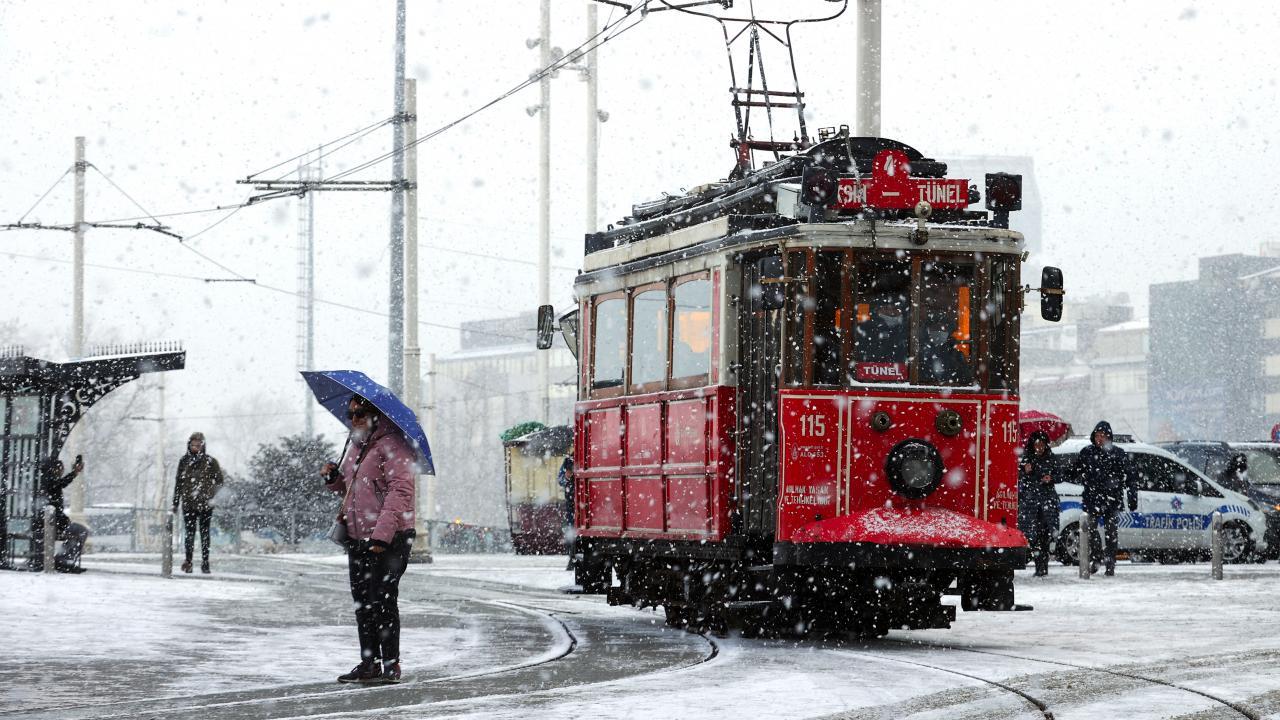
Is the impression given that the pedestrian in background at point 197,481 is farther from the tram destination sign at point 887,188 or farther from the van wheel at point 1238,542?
the van wheel at point 1238,542

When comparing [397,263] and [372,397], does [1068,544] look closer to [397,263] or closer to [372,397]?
[397,263]

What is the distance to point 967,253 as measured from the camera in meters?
13.9

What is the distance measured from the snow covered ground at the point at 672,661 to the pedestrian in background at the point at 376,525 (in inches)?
14.6

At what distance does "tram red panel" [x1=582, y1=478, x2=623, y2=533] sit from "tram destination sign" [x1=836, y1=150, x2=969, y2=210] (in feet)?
11.8

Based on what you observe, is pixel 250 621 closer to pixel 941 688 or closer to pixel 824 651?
pixel 824 651

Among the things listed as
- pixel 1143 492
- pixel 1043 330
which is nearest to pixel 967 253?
pixel 1143 492

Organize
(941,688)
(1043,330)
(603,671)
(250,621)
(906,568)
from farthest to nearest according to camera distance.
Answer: (1043,330)
(250,621)
(906,568)
(603,671)
(941,688)

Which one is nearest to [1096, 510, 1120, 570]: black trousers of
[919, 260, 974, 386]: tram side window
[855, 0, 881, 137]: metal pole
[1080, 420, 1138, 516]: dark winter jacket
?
[1080, 420, 1138, 516]: dark winter jacket

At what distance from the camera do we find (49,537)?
77.7 ft

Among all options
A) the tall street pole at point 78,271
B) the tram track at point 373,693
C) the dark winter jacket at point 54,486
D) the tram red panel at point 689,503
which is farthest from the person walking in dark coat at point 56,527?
the tall street pole at point 78,271

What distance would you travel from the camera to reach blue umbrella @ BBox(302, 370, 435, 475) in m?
10.8

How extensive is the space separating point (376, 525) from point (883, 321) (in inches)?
183

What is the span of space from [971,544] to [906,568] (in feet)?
1.66

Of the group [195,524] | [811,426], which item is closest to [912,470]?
[811,426]
